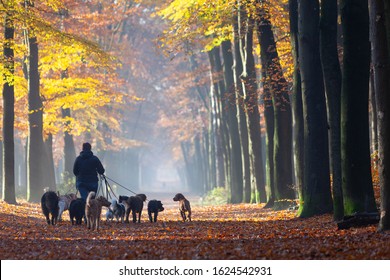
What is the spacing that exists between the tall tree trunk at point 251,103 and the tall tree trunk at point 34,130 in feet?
30.1

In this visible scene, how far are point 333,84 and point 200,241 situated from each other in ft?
19.9

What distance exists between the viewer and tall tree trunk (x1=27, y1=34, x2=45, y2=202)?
110 ft

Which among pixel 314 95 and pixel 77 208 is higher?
pixel 314 95

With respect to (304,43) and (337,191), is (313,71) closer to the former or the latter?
(304,43)

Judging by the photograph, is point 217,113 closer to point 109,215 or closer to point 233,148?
point 233,148

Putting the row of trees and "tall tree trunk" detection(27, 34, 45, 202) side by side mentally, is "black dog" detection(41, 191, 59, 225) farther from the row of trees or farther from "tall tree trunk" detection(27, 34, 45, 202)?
"tall tree trunk" detection(27, 34, 45, 202)

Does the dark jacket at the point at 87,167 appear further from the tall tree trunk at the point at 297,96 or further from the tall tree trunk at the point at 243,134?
the tall tree trunk at the point at 243,134

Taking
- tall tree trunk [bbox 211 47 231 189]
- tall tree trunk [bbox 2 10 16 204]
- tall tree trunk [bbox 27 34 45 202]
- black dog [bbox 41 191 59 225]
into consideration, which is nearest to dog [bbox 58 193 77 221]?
black dog [bbox 41 191 59 225]

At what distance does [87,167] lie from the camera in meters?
20.2

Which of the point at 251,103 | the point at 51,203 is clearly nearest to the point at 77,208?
the point at 51,203

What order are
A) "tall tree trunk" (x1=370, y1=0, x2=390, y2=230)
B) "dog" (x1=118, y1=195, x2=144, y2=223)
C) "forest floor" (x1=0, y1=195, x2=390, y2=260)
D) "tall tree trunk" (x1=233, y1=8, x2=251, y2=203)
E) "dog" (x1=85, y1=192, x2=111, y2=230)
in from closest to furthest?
"forest floor" (x1=0, y1=195, x2=390, y2=260) → "tall tree trunk" (x1=370, y1=0, x2=390, y2=230) → "dog" (x1=85, y1=192, x2=111, y2=230) → "dog" (x1=118, y1=195, x2=144, y2=223) → "tall tree trunk" (x1=233, y1=8, x2=251, y2=203)

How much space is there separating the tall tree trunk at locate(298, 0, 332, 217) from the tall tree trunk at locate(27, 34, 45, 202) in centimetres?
1617
